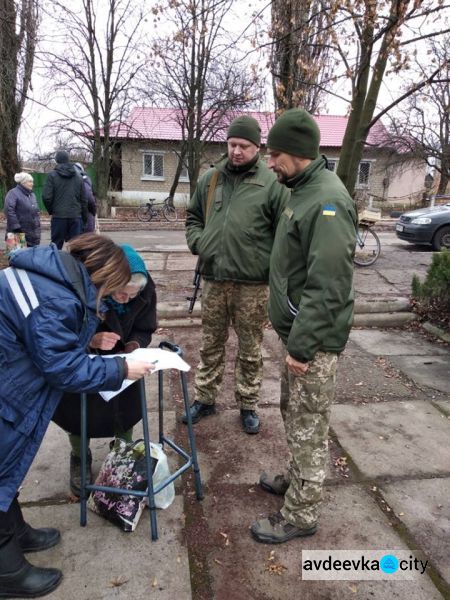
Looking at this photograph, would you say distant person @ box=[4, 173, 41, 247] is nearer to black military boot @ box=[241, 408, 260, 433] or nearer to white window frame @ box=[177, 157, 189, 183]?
black military boot @ box=[241, 408, 260, 433]

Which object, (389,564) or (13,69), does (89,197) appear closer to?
(13,69)

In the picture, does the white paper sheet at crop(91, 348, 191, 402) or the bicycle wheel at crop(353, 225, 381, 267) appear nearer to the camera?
the white paper sheet at crop(91, 348, 191, 402)

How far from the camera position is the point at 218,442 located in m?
3.08

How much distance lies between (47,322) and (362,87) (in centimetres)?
747

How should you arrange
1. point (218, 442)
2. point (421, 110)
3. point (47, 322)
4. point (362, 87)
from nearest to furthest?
point (47, 322), point (218, 442), point (362, 87), point (421, 110)

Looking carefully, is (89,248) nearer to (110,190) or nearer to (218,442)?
(218,442)

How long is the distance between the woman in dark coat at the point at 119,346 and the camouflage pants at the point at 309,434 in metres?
0.87

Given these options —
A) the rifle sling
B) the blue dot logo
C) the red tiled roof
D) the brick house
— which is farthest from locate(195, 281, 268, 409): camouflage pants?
the red tiled roof

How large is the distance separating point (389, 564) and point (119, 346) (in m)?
1.71

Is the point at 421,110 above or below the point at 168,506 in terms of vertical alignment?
above

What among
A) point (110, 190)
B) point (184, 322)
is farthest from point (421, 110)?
point (184, 322)

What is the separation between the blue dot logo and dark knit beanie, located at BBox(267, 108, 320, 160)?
1.92 metres

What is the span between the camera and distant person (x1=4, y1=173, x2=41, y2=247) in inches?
277

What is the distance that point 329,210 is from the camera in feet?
6.11
